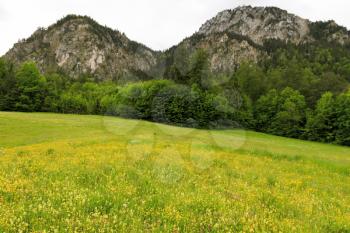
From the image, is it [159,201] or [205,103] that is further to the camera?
[205,103]

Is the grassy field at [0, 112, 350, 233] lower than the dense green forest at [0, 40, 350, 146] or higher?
lower

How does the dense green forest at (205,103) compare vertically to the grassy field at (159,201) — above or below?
above

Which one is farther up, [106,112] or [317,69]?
[317,69]

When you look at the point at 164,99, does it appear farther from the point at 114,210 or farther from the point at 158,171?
the point at 114,210

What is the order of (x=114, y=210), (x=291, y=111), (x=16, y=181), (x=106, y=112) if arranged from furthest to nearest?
(x=106, y=112), (x=291, y=111), (x=16, y=181), (x=114, y=210)

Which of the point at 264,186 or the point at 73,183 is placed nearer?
the point at 73,183

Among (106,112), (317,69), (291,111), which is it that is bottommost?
(106,112)

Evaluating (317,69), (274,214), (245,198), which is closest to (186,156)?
(245,198)

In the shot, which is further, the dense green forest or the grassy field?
the dense green forest

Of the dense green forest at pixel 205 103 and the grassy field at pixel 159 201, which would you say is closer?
the grassy field at pixel 159 201

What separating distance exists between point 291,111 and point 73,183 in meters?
95.7

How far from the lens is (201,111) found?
90.4 metres

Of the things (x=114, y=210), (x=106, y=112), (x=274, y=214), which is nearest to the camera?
(x=114, y=210)

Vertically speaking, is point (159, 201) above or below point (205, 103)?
below
